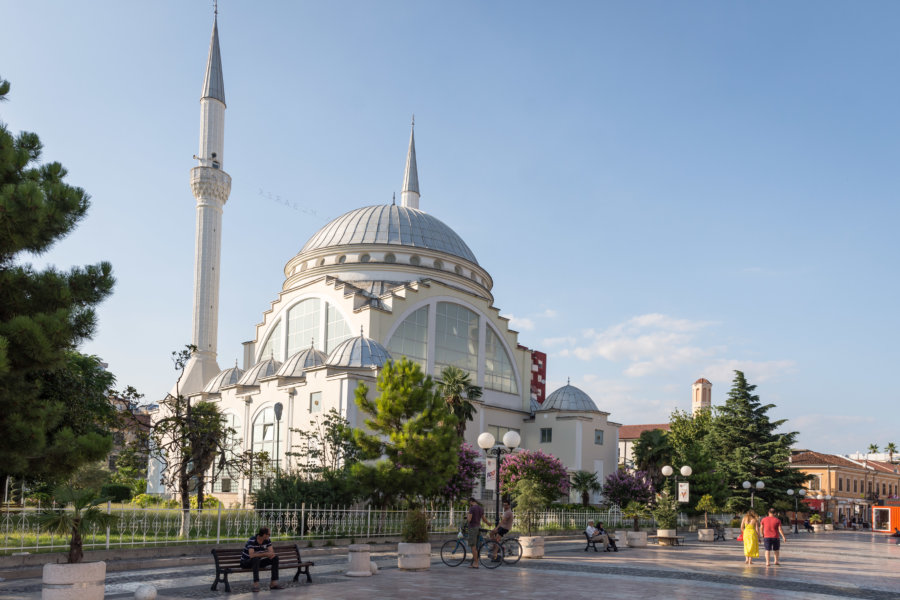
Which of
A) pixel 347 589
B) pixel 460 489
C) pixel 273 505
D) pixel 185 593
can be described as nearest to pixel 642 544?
pixel 460 489

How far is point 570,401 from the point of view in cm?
4662

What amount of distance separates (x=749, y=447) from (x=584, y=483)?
45.5 feet

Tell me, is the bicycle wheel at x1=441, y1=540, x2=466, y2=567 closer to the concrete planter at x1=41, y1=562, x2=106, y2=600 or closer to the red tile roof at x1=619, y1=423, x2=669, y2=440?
the concrete planter at x1=41, y1=562, x2=106, y2=600

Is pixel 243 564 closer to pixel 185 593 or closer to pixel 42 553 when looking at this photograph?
pixel 185 593

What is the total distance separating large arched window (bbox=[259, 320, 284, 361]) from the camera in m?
47.5

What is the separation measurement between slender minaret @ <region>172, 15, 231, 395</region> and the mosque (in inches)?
2.6

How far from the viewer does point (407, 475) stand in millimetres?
24938

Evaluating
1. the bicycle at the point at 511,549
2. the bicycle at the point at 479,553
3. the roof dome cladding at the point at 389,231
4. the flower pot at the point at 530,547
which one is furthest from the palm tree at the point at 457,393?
the bicycle at the point at 479,553

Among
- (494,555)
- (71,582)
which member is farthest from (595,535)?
(71,582)

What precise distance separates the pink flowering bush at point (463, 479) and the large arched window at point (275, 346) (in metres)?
18.6

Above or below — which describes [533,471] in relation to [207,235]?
below

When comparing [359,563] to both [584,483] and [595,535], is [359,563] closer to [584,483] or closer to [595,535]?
[595,535]

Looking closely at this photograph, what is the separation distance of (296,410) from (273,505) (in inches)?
562

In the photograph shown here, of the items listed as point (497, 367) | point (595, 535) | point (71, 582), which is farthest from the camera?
point (497, 367)
